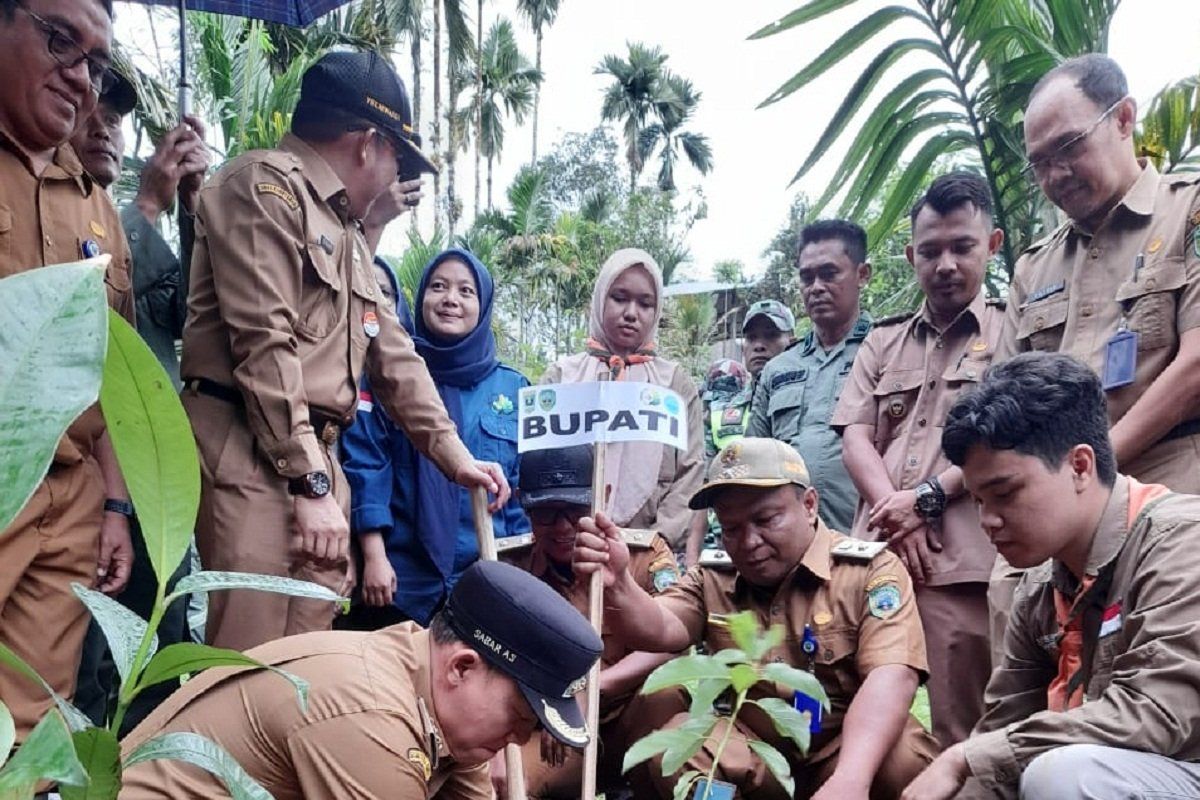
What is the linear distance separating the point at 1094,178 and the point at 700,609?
1633mm

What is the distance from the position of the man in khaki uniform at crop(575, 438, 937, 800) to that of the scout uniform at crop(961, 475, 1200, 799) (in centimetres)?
47

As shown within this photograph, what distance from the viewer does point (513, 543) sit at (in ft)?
11.2

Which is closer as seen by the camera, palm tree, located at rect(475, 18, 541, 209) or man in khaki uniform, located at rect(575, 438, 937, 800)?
man in khaki uniform, located at rect(575, 438, 937, 800)

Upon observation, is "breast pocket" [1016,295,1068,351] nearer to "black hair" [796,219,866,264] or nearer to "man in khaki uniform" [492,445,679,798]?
"black hair" [796,219,866,264]

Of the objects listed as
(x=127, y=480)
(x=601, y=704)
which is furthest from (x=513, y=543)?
(x=127, y=480)

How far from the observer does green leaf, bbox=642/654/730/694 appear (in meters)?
1.51

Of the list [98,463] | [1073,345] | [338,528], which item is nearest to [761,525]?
[1073,345]

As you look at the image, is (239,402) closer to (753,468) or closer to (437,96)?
(753,468)

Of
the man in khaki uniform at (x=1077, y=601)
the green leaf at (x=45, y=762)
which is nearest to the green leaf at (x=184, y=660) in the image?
the green leaf at (x=45, y=762)

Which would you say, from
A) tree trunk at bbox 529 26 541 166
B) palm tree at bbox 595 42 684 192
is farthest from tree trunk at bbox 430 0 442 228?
palm tree at bbox 595 42 684 192

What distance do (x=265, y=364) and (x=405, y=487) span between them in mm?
1108

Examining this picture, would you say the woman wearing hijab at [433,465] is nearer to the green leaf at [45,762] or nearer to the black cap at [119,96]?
the black cap at [119,96]

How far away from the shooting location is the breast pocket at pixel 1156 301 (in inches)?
99.2

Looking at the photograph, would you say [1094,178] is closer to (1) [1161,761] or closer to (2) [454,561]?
(1) [1161,761]
